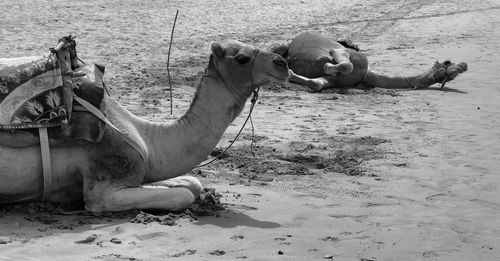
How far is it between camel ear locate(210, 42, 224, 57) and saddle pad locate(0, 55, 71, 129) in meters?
1.08

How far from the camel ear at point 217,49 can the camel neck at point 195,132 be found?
0.57ft

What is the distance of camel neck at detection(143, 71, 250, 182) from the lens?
765cm

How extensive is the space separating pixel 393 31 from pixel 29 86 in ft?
48.7

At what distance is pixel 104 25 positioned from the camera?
17328 mm

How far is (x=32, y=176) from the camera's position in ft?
23.8

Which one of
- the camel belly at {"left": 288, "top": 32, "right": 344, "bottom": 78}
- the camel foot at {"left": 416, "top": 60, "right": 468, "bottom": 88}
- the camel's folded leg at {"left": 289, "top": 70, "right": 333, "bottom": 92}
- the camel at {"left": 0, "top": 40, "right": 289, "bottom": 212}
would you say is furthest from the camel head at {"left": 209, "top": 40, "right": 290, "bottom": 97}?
the camel foot at {"left": 416, "top": 60, "right": 468, "bottom": 88}

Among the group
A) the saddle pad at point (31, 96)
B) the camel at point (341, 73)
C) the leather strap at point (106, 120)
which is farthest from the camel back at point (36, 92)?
the camel at point (341, 73)

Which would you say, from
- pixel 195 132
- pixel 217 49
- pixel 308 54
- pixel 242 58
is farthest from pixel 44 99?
pixel 308 54

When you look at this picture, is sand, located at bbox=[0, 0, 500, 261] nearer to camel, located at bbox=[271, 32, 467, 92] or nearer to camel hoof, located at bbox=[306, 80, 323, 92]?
camel hoof, located at bbox=[306, 80, 323, 92]

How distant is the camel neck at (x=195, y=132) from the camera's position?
765 cm

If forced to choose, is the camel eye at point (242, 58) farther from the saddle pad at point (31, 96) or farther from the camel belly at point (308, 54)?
the camel belly at point (308, 54)

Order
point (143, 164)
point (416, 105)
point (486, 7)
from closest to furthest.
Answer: point (143, 164) → point (416, 105) → point (486, 7)

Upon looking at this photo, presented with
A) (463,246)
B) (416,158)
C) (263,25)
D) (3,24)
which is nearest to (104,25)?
(3,24)

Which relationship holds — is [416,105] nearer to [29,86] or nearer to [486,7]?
[29,86]
